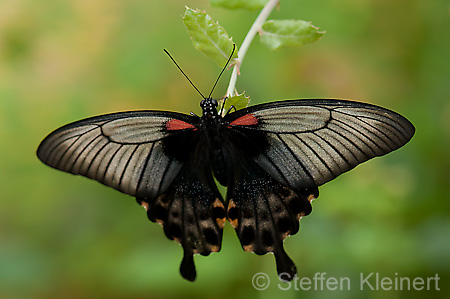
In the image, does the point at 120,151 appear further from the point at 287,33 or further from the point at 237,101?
the point at 287,33

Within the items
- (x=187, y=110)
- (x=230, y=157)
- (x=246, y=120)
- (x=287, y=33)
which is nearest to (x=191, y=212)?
(x=230, y=157)

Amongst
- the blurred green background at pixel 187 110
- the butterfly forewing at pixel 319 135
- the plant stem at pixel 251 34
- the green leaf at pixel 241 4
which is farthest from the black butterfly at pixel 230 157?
the blurred green background at pixel 187 110

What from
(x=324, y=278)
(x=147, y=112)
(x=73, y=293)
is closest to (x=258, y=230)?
(x=147, y=112)

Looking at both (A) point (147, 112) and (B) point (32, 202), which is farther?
(B) point (32, 202)

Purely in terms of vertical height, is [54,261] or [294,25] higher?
[294,25]

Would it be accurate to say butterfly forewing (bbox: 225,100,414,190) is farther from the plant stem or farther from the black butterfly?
the plant stem

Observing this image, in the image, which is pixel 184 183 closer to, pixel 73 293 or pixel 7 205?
pixel 73 293

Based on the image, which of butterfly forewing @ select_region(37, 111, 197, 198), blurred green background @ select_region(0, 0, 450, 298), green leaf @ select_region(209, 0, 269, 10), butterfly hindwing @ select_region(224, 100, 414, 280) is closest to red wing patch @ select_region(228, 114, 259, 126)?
butterfly hindwing @ select_region(224, 100, 414, 280)

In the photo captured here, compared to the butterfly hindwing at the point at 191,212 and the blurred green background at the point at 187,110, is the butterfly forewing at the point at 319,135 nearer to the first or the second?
the butterfly hindwing at the point at 191,212
